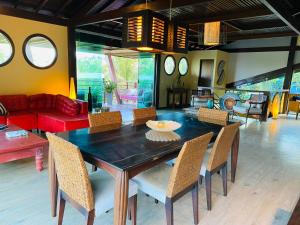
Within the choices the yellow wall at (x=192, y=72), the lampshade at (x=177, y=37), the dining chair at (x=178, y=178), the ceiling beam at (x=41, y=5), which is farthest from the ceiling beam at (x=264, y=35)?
the dining chair at (x=178, y=178)

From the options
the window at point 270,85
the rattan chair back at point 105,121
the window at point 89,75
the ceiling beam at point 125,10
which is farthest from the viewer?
the window at point 270,85

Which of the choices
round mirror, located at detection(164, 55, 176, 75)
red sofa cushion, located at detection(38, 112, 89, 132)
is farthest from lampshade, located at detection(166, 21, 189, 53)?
round mirror, located at detection(164, 55, 176, 75)

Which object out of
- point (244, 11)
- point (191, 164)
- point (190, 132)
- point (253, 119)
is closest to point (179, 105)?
point (253, 119)

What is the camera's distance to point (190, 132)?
232cm

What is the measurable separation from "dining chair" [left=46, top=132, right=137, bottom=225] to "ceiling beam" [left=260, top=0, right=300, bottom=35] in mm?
3233

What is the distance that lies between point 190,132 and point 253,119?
5301 millimetres

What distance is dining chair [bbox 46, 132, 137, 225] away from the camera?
1.44 meters

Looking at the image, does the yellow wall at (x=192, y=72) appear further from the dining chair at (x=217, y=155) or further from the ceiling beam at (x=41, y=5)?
the dining chair at (x=217, y=155)

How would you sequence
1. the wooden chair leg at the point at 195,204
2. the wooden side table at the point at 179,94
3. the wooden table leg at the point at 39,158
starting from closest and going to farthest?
the wooden chair leg at the point at 195,204 < the wooden table leg at the point at 39,158 < the wooden side table at the point at 179,94

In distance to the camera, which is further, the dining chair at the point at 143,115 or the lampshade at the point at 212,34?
the lampshade at the point at 212,34

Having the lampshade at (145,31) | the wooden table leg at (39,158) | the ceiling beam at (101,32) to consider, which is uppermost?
the ceiling beam at (101,32)

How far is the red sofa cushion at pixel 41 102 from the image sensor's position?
15.4 feet

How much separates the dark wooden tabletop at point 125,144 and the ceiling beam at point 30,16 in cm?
370

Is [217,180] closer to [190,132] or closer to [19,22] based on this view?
[190,132]
